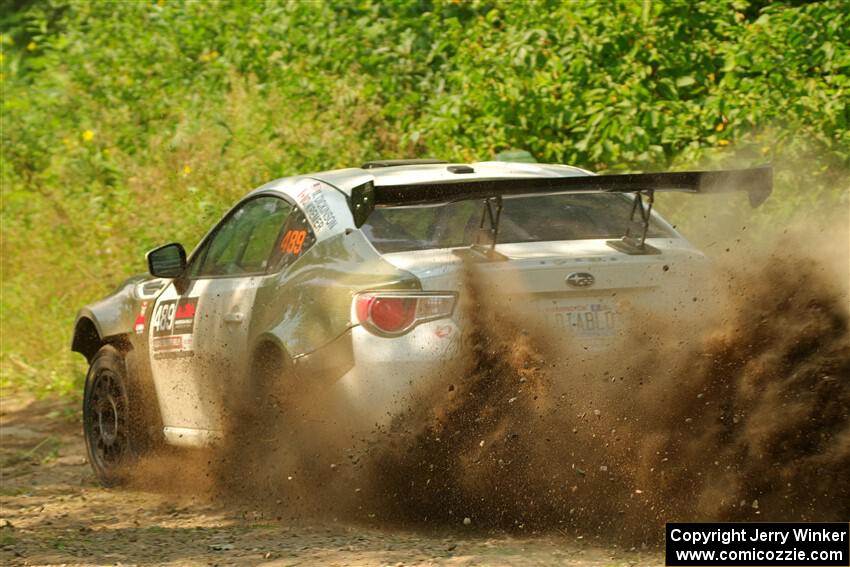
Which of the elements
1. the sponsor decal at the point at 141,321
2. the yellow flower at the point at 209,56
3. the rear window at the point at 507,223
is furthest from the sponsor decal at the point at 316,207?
the yellow flower at the point at 209,56

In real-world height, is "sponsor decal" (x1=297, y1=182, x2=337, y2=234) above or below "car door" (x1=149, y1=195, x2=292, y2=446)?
above

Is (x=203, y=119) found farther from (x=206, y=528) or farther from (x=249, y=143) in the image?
(x=206, y=528)

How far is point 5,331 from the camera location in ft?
41.4

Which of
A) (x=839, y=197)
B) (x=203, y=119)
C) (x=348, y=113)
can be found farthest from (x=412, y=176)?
(x=203, y=119)

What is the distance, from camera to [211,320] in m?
7.40

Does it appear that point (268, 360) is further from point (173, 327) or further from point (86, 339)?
point (86, 339)

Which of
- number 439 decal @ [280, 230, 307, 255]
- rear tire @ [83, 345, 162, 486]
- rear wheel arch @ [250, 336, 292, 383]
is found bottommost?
rear tire @ [83, 345, 162, 486]

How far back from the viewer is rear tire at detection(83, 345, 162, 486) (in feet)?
26.8

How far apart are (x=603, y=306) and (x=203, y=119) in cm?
727

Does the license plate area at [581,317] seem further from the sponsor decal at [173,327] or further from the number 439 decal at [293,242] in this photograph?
the sponsor decal at [173,327]

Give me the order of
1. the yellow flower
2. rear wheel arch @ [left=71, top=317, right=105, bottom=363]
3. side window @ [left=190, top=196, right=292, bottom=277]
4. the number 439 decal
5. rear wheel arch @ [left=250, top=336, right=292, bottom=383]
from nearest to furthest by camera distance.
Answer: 1. rear wheel arch @ [left=250, top=336, right=292, bottom=383]
2. the number 439 decal
3. side window @ [left=190, top=196, right=292, bottom=277]
4. rear wheel arch @ [left=71, top=317, right=105, bottom=363]
5. the yellow flower

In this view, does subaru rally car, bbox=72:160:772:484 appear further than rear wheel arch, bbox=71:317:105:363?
No

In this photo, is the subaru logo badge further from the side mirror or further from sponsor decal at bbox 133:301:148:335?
sponsor decal at bbox 133:301:148:335

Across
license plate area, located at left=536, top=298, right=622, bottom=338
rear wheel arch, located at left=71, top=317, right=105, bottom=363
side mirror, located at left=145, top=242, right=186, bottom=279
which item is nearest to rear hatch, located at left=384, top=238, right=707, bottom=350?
license plate area, located at left=536, top=298, right=622, bottom=338
